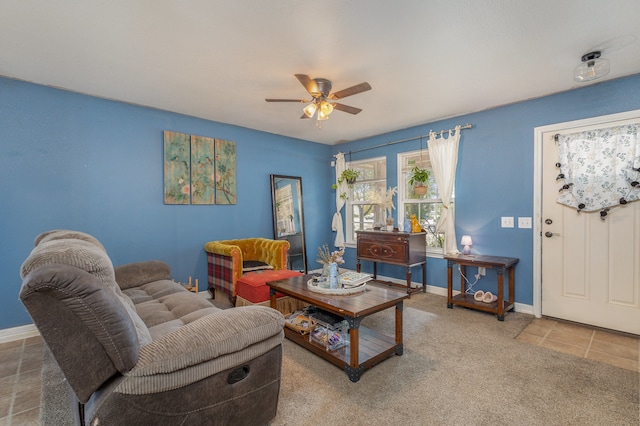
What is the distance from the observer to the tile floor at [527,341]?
1.84 m

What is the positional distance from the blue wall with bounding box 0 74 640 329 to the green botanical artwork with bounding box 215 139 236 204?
4.9 inches

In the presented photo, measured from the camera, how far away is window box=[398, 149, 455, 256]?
434 cm

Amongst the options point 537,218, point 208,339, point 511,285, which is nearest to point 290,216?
point 511,285

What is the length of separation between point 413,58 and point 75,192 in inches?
→ 144

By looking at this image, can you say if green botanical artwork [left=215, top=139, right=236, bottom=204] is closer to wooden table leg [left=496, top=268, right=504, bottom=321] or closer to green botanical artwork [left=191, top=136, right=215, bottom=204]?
green botanical artwork [left=191, top=136, right=215, bottom=204]

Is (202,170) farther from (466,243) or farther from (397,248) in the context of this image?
(466,243)

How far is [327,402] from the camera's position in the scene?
1871mm

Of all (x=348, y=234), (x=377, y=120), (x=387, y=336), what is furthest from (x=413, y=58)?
(x=348, y=234)

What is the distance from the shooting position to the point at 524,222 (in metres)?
3.46

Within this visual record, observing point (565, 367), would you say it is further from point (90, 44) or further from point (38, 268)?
point (90, 44)

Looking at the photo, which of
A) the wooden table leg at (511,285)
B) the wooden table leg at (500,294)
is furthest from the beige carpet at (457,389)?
the wooden table leg at (511,285)

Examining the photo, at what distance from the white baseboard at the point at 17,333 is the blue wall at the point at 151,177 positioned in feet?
0.18

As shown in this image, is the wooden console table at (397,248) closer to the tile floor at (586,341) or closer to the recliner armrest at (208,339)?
the tile floor at (586,341)

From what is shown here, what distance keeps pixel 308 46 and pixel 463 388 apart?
278cm
